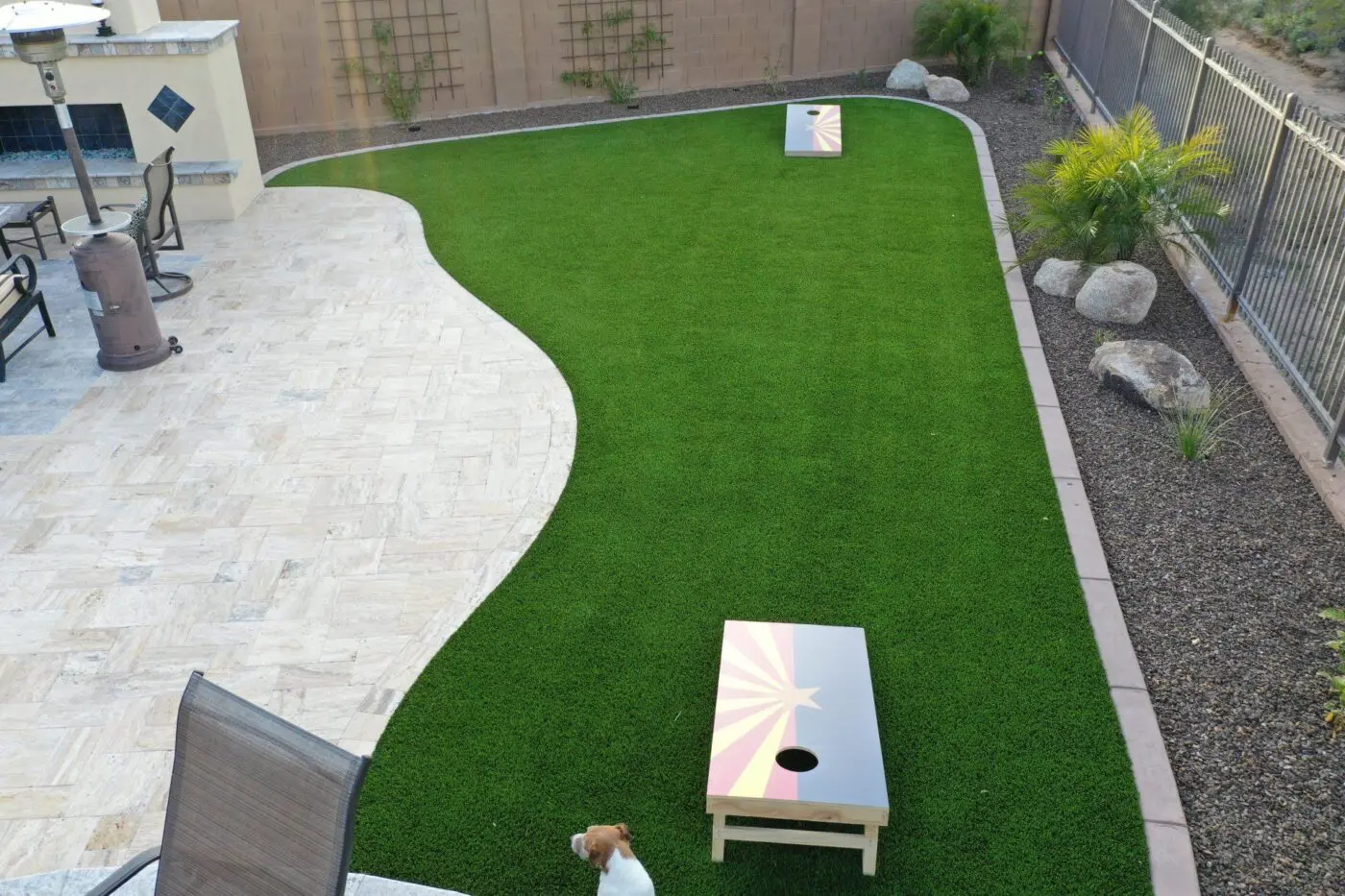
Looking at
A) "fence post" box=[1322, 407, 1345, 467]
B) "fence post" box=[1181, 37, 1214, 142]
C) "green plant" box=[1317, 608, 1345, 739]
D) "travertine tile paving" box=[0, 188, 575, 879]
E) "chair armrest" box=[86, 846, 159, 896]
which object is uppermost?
"fence post" box=[1181, 37, 1214, 142]

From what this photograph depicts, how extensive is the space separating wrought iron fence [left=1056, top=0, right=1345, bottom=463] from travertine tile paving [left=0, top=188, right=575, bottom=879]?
16.1 ft

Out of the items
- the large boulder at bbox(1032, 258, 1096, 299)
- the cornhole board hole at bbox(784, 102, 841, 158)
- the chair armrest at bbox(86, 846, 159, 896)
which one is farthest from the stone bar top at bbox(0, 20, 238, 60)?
the chair armrest at bbox(86, 846, 159, 896)

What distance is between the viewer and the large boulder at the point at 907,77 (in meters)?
15.8

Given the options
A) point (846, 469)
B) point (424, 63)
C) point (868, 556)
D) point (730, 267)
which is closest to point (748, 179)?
point (730, 267)

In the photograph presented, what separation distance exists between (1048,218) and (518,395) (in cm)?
485

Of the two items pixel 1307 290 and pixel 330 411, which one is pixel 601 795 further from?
pixel 1307 290

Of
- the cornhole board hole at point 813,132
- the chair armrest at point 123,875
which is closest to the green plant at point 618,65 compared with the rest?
the cornhole board hole at point 813,132

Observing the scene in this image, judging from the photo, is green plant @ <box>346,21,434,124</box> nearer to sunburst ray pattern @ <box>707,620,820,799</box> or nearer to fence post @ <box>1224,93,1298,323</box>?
fence post @ <box>1224,93,1298,323</box>

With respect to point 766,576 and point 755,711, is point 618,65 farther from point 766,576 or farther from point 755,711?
point 755,711

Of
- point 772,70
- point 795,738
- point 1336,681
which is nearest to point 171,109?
point 772,70

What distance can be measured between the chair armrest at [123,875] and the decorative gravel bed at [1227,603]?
13.0 ft

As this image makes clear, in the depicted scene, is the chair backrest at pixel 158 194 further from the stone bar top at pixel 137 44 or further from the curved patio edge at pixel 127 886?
the curved patio edge at pixel 127 886

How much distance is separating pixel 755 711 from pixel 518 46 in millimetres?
13068

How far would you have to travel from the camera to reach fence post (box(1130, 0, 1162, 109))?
11.4 metres
